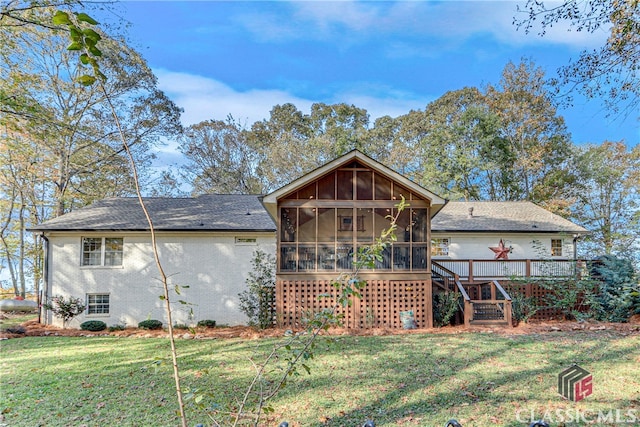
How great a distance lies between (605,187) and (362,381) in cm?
2603

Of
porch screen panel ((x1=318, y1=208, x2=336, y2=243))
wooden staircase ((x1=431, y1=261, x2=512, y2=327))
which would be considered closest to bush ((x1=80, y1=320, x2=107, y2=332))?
porch screen panel ((x1=318, y1=208, x2=336, y2=243))

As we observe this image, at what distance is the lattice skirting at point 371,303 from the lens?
1058cm

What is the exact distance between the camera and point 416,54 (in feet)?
37.2

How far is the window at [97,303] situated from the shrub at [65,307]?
25cm

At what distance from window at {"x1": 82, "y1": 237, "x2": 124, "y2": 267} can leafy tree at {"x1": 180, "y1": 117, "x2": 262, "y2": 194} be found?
12672 mm

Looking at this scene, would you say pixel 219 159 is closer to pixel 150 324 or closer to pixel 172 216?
pixel 172 216

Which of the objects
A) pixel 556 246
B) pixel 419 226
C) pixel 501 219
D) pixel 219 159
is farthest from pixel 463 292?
pixel 219 159

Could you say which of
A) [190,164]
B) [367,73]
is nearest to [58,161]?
[190,164]

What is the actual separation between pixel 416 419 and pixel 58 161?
1940 centimetres

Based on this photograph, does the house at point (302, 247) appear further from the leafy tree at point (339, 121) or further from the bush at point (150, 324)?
the leafy tree at point (339, 121)

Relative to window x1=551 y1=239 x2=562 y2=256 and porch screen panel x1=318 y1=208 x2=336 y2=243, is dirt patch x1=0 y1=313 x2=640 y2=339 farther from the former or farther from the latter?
window x1=551 y1=239 x2=562 y2=256

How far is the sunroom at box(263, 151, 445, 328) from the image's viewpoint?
34.8ft

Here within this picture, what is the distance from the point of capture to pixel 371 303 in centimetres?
1065

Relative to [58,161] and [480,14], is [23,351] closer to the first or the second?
[58,161]
